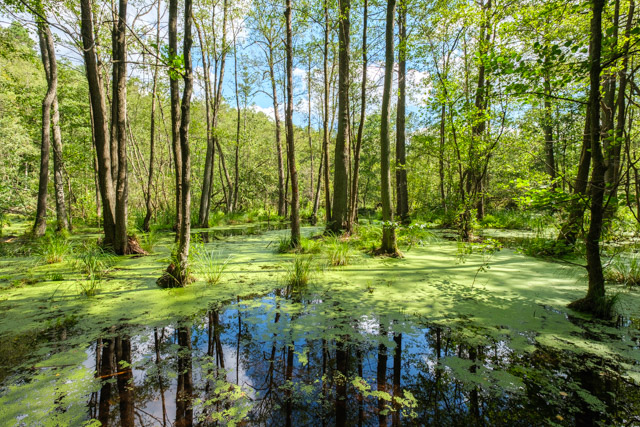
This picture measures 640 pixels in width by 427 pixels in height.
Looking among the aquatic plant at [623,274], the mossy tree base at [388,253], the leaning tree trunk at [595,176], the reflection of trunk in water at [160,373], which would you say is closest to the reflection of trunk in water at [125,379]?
the reflection of trunk in water at [160,373]

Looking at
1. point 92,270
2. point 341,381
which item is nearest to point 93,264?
point 92,270

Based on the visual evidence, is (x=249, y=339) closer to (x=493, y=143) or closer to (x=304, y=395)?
(x=304, y=395)

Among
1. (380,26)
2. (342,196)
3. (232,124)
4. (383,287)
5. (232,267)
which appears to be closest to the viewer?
(383,287)

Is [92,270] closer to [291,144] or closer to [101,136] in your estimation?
[101,136]

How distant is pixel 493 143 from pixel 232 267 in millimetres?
5483

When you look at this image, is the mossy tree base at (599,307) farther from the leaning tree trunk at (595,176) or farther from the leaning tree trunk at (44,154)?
the leaning tree trunk at (44,154)

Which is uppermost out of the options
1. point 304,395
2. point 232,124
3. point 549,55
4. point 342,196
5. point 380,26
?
point 232,124

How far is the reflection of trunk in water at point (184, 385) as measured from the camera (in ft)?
5.05

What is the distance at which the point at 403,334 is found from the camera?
8.06 ft

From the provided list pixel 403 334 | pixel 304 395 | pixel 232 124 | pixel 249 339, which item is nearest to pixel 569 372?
pixel 403 334

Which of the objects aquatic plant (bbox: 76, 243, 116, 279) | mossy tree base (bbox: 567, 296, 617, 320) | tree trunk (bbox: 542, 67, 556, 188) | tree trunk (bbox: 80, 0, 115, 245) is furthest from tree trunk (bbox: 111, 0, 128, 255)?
mossy tree base (bbox: 567, 296, 617, 320)

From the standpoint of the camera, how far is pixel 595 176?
2.48m

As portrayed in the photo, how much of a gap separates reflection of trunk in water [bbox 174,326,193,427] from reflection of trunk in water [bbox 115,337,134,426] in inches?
9.6

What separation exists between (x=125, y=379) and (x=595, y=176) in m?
4.15
